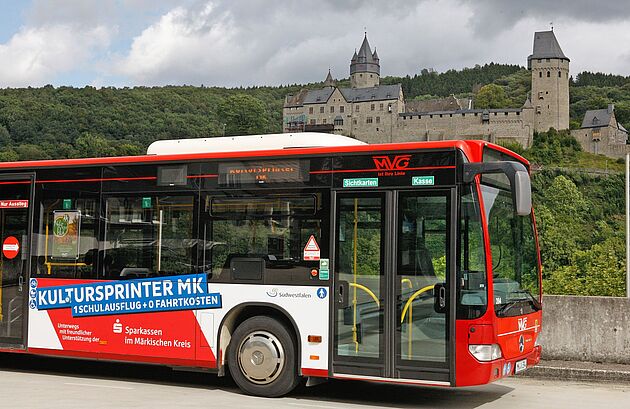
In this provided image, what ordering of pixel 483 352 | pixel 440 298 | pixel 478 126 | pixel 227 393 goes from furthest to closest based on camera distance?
pixel 478 126
pixel 227 393
pixel 440 298
pixel 483 352

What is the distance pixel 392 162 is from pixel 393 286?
4.01ft

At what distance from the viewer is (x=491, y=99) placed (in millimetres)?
142750

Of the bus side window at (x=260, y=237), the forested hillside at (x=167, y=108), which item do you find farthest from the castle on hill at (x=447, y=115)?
the bus side window at (x=260, y=237)

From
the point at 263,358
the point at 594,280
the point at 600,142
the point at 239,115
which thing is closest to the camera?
the point at 263,358

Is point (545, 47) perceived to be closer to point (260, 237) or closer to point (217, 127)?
point (217, 127)

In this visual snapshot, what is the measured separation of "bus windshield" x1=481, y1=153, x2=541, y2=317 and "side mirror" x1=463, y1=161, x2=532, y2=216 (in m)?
0.20

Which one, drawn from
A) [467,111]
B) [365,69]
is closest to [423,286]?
[467,111]

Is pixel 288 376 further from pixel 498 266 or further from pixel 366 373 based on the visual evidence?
pixel 498 266

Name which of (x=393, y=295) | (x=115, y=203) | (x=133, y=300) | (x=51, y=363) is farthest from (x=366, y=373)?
(x=51, y=363)

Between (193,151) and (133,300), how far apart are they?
1812 millimetres

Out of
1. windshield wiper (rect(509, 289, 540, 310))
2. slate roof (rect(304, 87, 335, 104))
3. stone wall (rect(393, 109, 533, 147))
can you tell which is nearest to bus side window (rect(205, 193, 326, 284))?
windshield wiper (rect(509, 289, 540, 310))

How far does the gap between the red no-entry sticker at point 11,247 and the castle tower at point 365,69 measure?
141967 mm

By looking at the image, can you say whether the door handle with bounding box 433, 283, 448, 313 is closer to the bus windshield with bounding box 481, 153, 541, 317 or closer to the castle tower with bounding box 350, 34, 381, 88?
the bus windshield with bounding box 481, 153, 541, 317

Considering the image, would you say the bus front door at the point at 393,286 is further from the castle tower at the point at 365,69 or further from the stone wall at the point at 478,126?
the castle tower at the point at 365,69
